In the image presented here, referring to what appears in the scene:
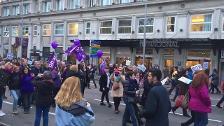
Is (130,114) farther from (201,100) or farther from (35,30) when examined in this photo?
(35,30)

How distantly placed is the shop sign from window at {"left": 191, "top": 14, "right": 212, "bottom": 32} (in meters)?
1.92

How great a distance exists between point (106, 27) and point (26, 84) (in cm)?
3263

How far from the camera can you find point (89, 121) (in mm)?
6156

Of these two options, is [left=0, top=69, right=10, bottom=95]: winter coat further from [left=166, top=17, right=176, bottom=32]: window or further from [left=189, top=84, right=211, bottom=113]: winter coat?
[left=166, top=17, right=176, bottom=32]: window

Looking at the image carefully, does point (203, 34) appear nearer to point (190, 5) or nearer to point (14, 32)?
point (190, 5)

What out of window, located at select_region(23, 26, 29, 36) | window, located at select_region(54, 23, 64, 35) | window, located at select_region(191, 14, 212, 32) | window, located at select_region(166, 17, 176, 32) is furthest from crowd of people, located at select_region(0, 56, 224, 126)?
window, located at select_region(23, 26, 29, 36)

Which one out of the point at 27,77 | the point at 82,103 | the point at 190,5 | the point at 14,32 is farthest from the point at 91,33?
the point at 82,103

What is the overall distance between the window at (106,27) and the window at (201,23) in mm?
12005

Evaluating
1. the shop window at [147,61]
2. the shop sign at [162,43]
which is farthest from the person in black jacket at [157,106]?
the shop window at [147,61]

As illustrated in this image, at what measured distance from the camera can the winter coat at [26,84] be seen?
557 inches

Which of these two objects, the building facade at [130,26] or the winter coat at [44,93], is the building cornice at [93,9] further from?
the winter coat at [44,93]

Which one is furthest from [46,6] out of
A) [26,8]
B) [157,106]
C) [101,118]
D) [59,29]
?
[157,106]

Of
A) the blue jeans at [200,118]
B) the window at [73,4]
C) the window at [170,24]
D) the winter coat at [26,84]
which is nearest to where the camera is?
the blue jeans at [200,118]

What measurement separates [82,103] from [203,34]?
29855mm
